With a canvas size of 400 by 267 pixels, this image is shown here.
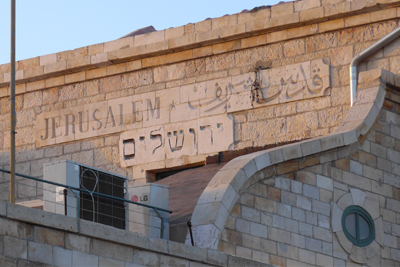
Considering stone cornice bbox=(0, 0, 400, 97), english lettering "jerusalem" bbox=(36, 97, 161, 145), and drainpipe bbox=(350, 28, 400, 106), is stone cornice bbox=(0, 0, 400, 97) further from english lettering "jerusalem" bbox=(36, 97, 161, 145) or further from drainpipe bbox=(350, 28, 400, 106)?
english lettering "jerusalem" bbox=(36, 97, 161, 145)

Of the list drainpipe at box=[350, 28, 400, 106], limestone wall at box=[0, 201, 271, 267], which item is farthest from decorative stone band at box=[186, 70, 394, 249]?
limestone wall at box=[0, 201, 271, 267]

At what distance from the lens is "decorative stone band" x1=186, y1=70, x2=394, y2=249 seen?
12.8m

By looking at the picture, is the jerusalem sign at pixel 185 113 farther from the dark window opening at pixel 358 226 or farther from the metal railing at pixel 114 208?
the metal railing at pixel 114 208

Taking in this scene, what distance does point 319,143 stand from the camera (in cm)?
1464

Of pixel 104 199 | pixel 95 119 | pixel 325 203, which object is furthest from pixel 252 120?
pixel 104 199

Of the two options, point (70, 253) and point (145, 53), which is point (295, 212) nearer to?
point (70, 253)

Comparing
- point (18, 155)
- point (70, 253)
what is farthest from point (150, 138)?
point (70, 253)

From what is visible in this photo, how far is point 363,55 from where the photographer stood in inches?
668

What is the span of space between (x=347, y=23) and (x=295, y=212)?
473 centimetres

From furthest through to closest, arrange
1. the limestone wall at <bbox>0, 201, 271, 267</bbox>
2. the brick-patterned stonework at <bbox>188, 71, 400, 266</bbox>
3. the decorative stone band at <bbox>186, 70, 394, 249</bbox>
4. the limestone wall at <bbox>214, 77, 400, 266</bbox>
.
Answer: the limestone wall at <bbox>214, 77, 400, 266</bbox> < the brick-patterned stonework at <bbox>188, 71, 400, 266</bbox> < the decorative stone band at <bbox>186, 70, 394, 249</bbox> < the limestone wall at <bbox>0, 201, 271, 267</bbox>

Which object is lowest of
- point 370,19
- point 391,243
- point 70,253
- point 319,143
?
point 70,253

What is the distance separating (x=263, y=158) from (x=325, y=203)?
1495mm

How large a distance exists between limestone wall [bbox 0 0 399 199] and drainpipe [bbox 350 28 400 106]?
19 cm

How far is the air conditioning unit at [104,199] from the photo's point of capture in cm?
1184
